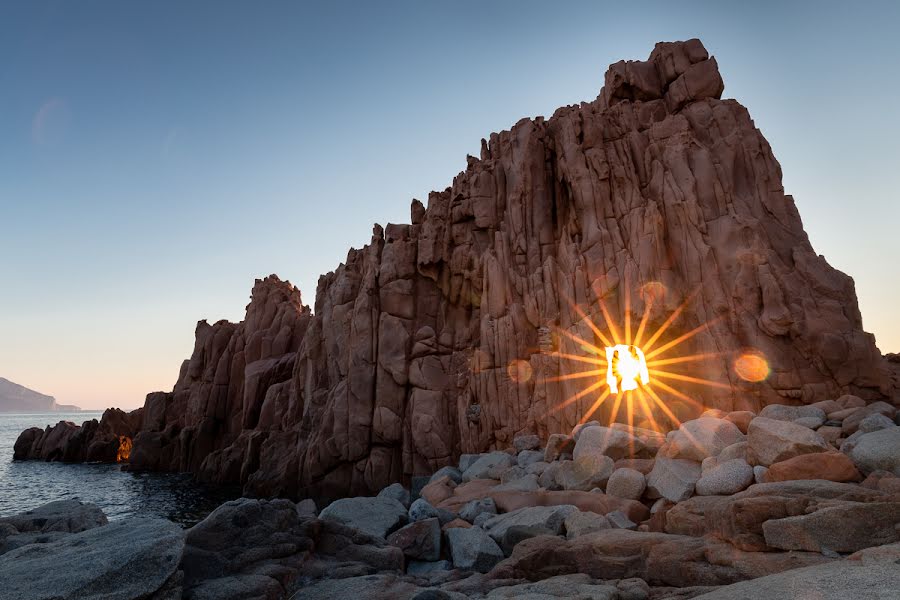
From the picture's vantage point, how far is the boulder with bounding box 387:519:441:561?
47.1ft

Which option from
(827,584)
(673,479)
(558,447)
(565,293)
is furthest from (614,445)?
(565,293)

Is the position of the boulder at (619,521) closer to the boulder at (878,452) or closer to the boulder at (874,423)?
the boulder at (878,452)

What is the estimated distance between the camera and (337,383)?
47500 millimetres

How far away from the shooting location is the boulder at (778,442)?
13.7 meters

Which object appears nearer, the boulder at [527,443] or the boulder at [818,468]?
the boulder at [818,468]

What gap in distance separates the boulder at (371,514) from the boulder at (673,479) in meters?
8.31

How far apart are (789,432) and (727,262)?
20.3 metres

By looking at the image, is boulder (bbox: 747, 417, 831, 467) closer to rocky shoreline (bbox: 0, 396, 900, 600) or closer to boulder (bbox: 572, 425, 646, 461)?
rocky shoreline (bbox: 0, 396, 900, 600)

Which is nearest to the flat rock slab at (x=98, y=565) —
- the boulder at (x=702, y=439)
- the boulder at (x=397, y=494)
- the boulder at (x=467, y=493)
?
the boulder at (x=467, y=493)

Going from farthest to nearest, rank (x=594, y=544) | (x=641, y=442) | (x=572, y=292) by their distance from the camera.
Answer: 1. (x=572, y=292)
2. (x=641, y=442)
3. (x=594, y=544)

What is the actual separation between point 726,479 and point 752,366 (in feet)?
61.0

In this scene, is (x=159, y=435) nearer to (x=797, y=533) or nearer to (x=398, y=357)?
(x=398, y=357)

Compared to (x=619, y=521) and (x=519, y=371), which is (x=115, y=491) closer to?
(x=519, y=371)

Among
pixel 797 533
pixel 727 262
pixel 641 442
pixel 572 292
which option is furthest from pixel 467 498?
pixel 727 262
